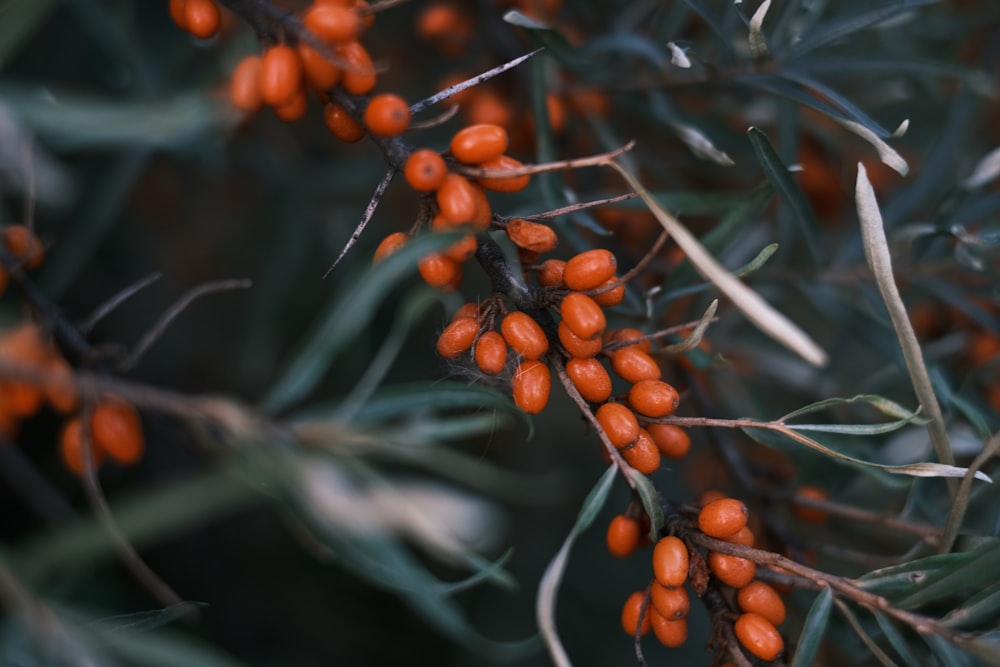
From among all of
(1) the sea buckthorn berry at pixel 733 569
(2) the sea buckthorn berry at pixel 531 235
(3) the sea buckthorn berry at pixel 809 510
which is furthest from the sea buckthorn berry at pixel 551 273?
(3) the sea buckthorn berry at pixel 809 510

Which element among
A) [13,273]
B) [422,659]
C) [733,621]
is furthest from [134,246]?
[733,621]

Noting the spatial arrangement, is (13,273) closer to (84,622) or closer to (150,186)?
(84,622)

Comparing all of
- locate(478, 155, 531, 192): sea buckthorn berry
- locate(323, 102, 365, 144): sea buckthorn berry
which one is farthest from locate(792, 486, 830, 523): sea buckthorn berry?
locate(323, 102, 365, 144): sea buckthorn berry

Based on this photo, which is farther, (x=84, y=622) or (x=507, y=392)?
(x=507, y=392)

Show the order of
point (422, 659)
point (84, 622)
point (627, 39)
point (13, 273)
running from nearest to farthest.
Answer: point (84, 622)
point (13, 273)
point (627, 39)
point (422, 659)

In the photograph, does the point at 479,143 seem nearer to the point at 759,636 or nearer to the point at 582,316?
the point at 582,316

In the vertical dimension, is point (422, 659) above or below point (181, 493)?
below

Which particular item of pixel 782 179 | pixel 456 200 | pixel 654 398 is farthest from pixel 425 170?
pixel 782 179
